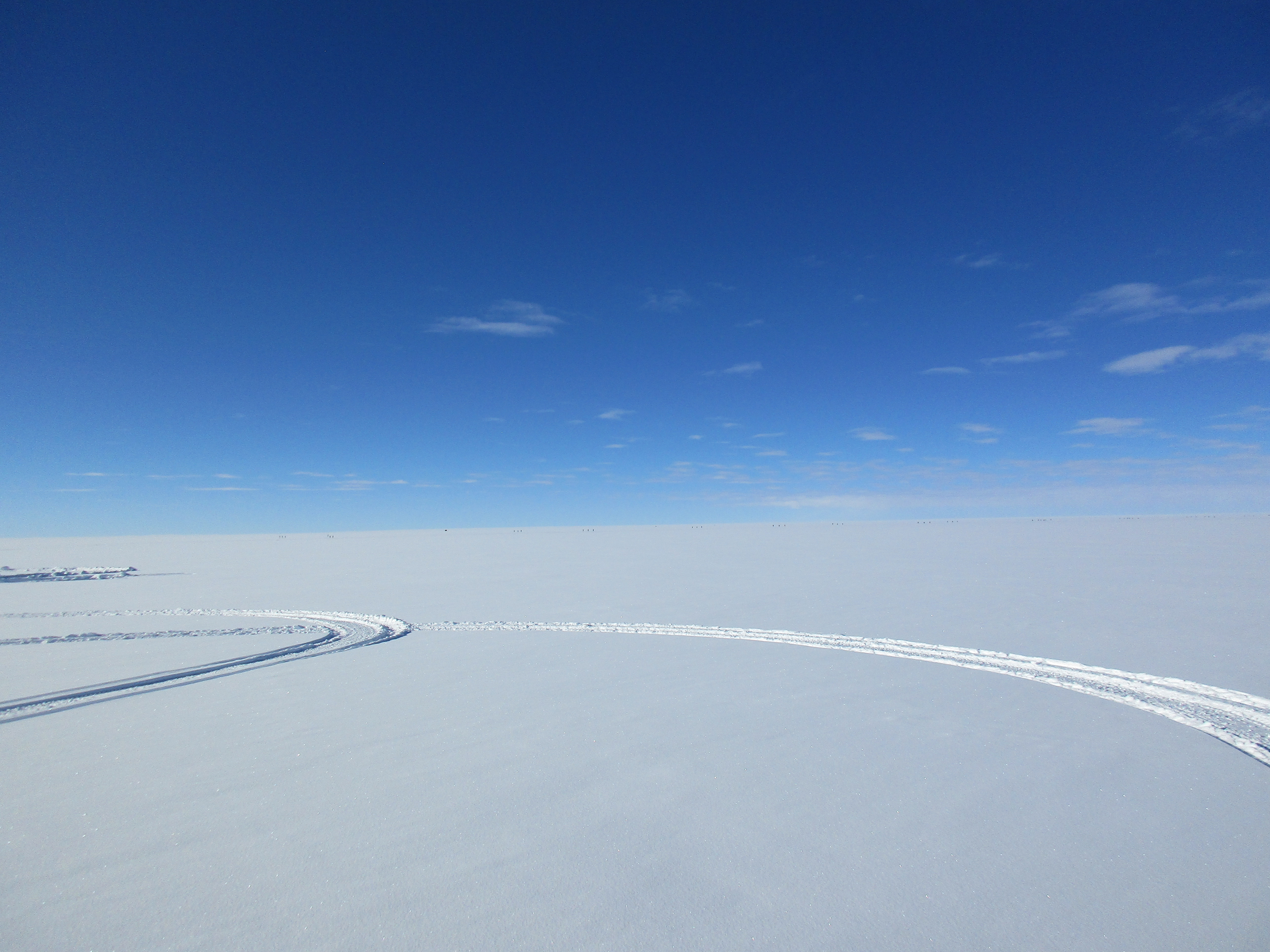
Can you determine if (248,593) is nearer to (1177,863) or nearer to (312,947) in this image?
(312,947)

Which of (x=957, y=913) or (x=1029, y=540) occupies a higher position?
(x=1029, y=540)

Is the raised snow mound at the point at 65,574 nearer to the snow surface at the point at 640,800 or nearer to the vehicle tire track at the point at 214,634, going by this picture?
the vehicle tire track at the point at 214,634

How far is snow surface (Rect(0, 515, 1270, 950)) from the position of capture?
123 inches

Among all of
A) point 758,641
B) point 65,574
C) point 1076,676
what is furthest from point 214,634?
point 65,574

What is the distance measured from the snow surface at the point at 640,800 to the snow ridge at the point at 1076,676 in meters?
0.25

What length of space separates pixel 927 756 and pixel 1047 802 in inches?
37.4

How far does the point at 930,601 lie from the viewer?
539 inches

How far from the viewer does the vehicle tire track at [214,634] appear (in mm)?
6941

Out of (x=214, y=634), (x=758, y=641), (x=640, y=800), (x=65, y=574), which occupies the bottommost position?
(x=640, y=800)

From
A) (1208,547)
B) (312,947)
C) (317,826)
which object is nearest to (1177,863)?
(312,947)

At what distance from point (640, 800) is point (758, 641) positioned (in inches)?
234

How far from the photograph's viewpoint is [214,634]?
1097cm

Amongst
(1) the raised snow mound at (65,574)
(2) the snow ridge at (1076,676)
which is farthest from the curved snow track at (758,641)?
(1) the raised snow mound at (65,574)

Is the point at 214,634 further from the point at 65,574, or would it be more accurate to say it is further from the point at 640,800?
the point at 65,574
